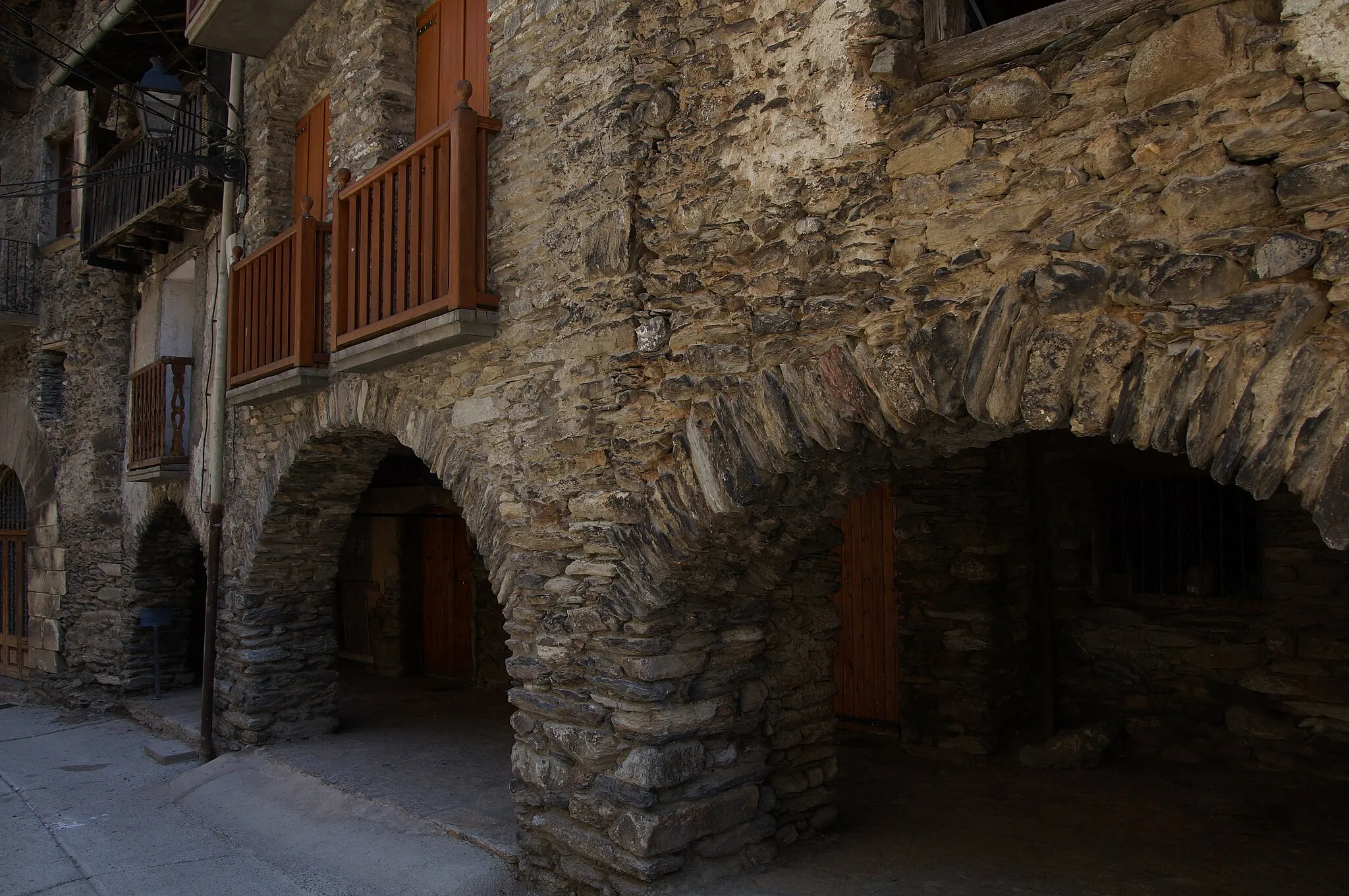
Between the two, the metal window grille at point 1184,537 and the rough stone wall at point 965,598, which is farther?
the rough stone wall at point 965,598

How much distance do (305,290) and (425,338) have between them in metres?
1.97

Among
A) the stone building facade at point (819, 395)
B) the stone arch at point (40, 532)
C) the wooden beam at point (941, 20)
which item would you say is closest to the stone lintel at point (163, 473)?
the stone building facade at point (819, 395)

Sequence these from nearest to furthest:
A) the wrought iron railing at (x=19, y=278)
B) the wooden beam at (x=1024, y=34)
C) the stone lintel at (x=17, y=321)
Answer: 1. the wooden beam at (x=1024, y=34)
2. the stone lintel at (x=17, y=321)
3. the wrought iron railing at (x=19, y=278)

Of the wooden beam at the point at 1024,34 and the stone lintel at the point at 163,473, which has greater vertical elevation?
the wooden beam at the point at 1024,34

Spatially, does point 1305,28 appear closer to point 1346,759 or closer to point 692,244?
point 692,244

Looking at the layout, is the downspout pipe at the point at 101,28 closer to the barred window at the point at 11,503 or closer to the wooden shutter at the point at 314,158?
the wooden shutter at the point at 314,158

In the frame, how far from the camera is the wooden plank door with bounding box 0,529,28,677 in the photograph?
40.4 feet

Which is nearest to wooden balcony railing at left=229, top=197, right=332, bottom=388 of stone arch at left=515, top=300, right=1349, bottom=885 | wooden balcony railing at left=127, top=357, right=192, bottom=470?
wooden balcony railing at left=127, top=357, right=192, bottom=470

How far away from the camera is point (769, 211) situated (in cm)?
348

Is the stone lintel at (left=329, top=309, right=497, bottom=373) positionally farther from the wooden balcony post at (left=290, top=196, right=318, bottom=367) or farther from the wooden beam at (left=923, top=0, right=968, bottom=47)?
the wooden beam at (left=923, top=0, right=968, bottom=47)

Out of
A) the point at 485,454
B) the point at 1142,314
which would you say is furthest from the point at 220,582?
the point at 1142,314

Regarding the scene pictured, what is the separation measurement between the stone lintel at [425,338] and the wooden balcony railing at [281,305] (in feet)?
3.55

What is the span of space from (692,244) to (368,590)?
8497 mm

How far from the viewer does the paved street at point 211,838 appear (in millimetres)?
4949
